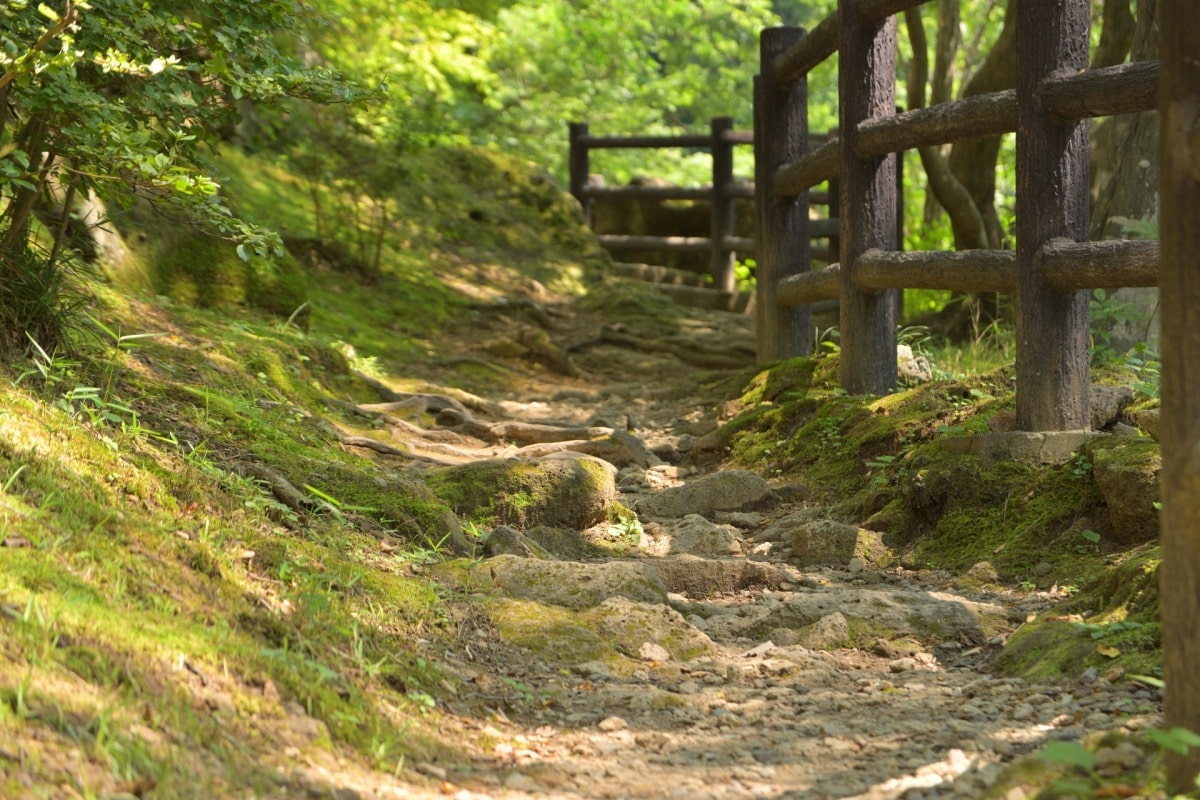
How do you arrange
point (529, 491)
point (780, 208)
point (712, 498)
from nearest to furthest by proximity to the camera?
point (529, 491)
point (712, 498)
point (780, 208)

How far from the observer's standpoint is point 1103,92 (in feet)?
15.1

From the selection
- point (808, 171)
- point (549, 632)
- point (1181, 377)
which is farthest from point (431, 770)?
point (808, 171)

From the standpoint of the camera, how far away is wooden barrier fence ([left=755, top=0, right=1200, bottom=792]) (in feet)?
7.39

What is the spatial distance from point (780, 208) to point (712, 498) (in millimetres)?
3027

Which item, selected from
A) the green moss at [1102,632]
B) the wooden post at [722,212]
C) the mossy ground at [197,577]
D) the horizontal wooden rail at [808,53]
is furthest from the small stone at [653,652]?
the wooden post at [722,212]

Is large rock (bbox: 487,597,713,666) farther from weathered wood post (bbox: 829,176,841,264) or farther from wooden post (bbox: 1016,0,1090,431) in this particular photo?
weathered wood post (bbox: 829,176,841,264)

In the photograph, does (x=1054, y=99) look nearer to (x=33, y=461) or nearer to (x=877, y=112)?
(x=877, y=112)

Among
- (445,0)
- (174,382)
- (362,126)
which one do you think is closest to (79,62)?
(174,382)

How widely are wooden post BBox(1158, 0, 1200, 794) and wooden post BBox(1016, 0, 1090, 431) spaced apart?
8.80 feet

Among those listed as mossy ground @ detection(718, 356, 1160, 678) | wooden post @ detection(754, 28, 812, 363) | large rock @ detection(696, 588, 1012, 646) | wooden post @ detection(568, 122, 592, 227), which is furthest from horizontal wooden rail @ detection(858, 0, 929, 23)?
wooden post @ detection(568, 122, 592, 227)

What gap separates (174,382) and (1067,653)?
342cm

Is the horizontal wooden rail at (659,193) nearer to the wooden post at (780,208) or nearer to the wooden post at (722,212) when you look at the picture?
the wooden post at (722,212)

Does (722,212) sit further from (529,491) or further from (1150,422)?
(1150,422)

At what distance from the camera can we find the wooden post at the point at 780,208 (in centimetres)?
809
